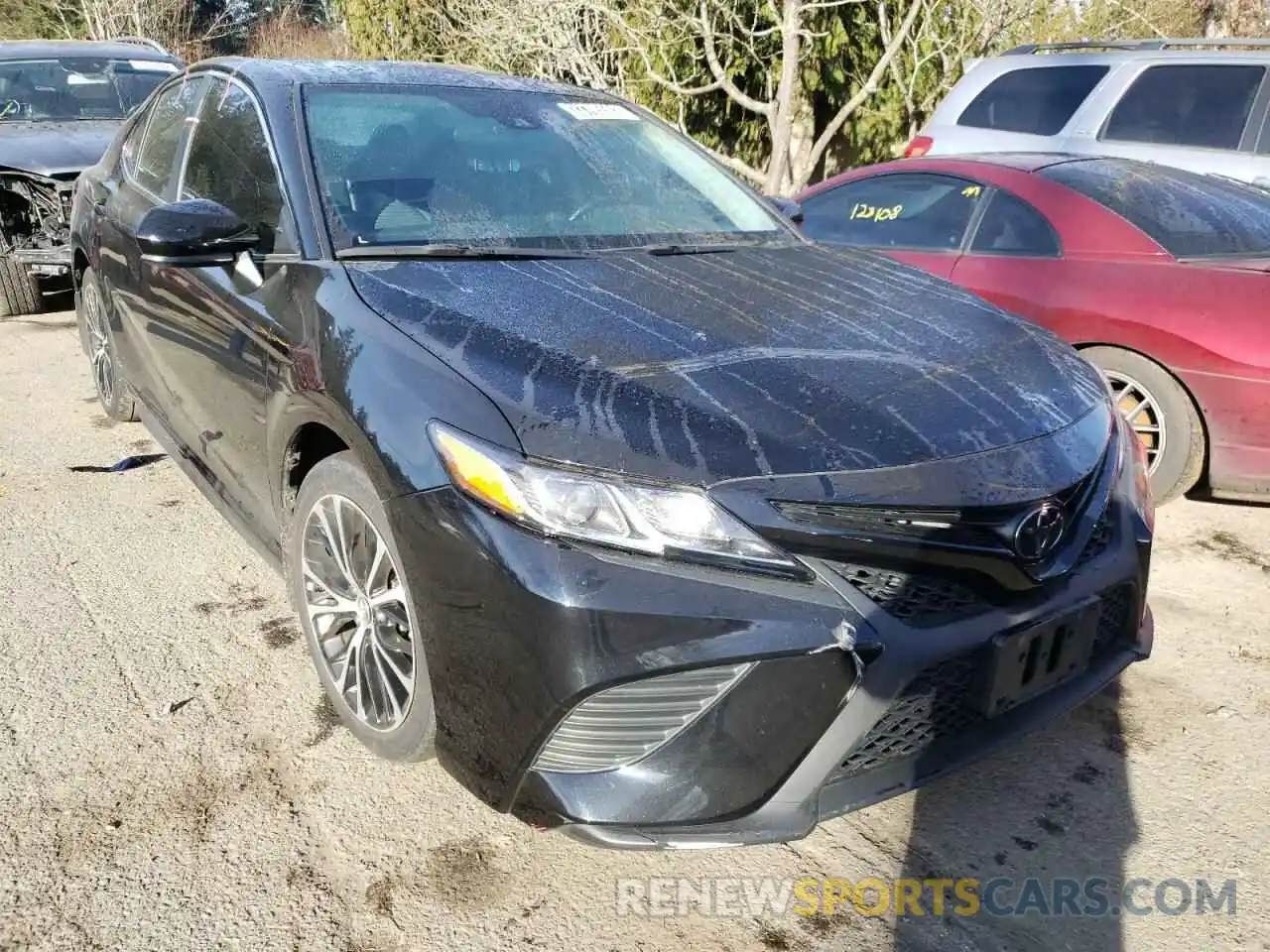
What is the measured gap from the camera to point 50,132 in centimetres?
705

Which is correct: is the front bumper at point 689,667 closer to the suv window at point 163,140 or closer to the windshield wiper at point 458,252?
the windshield wiper at point 458,252

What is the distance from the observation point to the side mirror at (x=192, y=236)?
2.59m

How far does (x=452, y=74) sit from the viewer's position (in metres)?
3.41

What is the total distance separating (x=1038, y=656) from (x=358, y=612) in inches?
58.3

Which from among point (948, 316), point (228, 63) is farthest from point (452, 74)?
point (948, 316)

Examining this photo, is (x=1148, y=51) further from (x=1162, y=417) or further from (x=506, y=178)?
(x=506, y=178)

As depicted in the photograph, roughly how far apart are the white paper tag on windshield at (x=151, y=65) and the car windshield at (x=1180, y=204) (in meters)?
7.00

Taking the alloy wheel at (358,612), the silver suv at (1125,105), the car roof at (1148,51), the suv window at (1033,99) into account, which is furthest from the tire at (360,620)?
the car roof at (1148,51)

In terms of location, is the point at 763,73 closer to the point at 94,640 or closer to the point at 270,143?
the point at 270,143

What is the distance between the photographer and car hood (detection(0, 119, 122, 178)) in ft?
21.0

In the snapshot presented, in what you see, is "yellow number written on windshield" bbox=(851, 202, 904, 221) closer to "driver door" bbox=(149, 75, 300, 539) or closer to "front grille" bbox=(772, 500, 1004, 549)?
"driver door" bbox=(149, 75, 300, 539)

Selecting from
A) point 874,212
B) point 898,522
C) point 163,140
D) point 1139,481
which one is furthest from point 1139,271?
point 163,140

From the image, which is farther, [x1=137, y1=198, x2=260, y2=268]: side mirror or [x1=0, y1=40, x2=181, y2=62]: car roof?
[x1=0, y1=40, x2=181, y2=62]: car roof

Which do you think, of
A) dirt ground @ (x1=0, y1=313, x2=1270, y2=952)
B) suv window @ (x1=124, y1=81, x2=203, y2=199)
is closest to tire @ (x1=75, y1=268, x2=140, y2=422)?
suv window @ (x1=124, y1=81, x2=203, y2=199)
